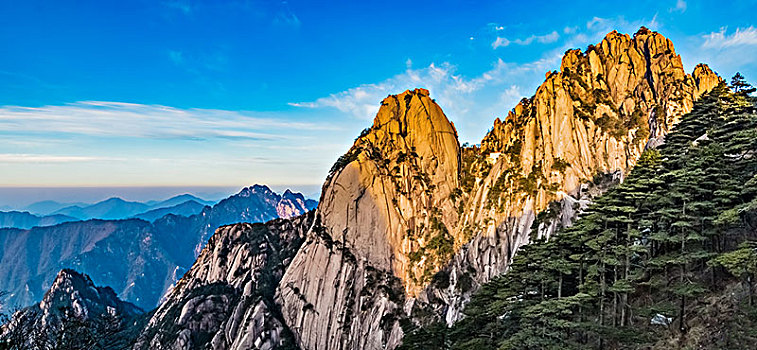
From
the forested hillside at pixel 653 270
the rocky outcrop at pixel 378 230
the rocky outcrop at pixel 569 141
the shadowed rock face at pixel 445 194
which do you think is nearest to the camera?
the forested hillside at pixel 653 270

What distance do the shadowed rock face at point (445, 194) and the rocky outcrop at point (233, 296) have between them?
0.56 metres

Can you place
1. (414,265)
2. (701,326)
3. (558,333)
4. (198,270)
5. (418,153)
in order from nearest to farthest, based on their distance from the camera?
(701,326), (558,333), (414,265), (418,153), (198,270)

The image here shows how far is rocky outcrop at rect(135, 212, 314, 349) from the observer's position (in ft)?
327

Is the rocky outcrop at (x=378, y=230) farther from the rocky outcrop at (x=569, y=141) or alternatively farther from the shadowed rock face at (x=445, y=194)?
the rocky outcrop at (x=569, y=141)

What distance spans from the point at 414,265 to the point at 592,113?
45.4 m

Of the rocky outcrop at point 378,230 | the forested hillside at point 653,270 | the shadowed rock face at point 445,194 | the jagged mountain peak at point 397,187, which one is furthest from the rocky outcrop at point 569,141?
the forested hillside at point 653,270

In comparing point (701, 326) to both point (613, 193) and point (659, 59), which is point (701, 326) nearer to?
point (613, 193)

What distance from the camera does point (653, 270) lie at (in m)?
30.8

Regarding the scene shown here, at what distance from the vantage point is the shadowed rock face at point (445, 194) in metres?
77.1

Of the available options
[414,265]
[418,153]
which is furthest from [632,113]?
[414,265]

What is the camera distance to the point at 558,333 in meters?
25.7

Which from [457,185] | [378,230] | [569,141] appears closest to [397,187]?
[378,230]

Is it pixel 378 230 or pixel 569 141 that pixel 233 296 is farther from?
pixel 569 141

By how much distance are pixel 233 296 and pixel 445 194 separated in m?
61.2
